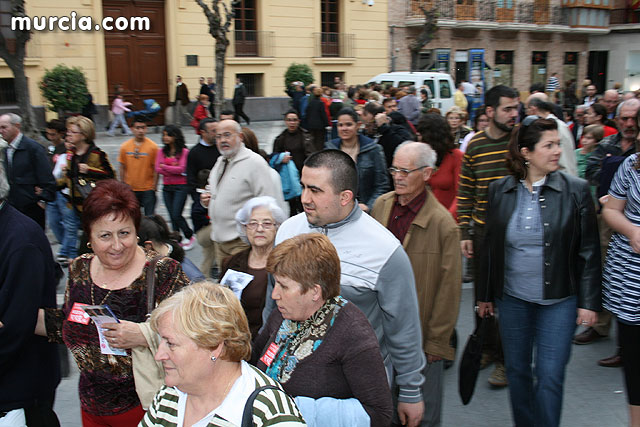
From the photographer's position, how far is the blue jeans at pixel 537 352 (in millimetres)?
3424

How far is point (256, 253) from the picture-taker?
391 cm

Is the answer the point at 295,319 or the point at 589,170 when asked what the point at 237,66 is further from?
the point at 295,319

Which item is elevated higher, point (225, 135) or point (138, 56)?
point (138, 56)

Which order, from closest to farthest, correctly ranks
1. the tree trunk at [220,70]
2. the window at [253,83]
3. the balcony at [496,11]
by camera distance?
the tree trunk at [220,70] < the window at [253,83] < the balcony at [496,11]

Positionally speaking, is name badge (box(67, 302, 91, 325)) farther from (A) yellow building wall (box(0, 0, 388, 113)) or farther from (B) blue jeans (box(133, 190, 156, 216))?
(A) yellow building wall (box(0, 0, 388, 113))

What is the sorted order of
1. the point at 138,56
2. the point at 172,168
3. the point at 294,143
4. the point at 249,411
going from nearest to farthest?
the point at 249,411, the point at 172,168, the point at 294,143, the point at 138,56

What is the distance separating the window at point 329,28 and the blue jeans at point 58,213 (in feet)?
66.5

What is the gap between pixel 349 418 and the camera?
2.25m

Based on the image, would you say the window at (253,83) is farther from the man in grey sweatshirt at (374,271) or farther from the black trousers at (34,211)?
the man in grey sweatshirt at (374,271)

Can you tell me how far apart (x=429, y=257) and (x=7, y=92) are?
63.6ft

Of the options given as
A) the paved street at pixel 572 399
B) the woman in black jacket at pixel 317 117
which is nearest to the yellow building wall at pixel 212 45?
the woman in black jacket at pixel 317 117

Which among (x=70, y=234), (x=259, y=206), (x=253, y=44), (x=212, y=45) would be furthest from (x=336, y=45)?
(x=259, y=206)

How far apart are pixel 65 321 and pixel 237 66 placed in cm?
2239

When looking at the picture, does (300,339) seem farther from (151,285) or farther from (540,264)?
(540,264)
